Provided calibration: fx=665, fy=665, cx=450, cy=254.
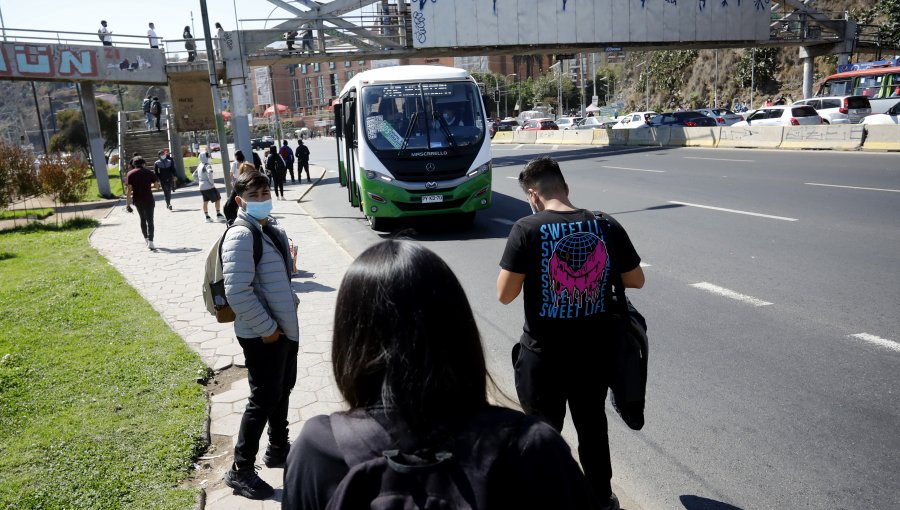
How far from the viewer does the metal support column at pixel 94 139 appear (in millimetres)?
25453

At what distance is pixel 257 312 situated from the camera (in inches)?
139

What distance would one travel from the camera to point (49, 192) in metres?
18.3

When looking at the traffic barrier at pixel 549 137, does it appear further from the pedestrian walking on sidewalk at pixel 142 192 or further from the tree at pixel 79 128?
the tree at pixel 79 128

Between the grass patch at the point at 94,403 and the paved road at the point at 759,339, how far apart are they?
2.50 m

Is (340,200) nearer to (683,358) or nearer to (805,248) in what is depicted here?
(805,248)

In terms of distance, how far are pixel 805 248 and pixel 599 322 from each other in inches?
271

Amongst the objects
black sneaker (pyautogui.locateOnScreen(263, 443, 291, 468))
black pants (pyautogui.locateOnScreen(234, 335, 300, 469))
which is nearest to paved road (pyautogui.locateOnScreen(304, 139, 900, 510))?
black sneaker (pyautogui.locateOnScreen(263, 443, 291, 468))

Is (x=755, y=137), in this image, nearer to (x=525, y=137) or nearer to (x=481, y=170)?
(x=481, y=170)

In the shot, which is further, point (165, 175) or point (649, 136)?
point (649, 136)

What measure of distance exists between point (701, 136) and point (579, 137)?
10.2 metres

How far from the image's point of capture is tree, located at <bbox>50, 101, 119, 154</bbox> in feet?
199

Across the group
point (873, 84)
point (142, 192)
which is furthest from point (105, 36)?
point (873, 84)

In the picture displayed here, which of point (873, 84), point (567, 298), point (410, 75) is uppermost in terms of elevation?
point (410, 75)

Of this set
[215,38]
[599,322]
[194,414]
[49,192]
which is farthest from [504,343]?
[215,38]
